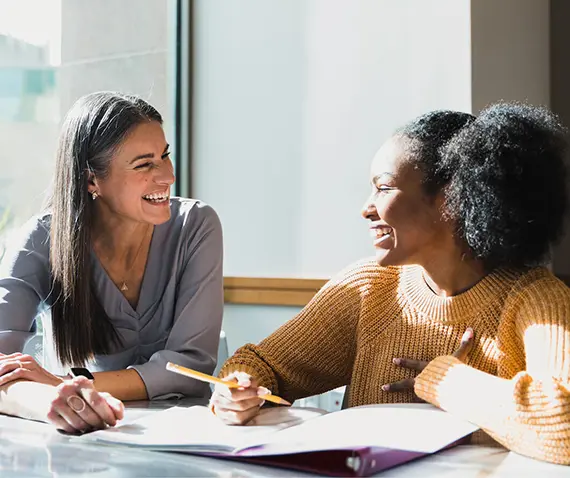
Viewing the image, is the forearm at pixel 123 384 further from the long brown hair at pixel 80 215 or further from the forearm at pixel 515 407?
the forearm at pixel 515 407

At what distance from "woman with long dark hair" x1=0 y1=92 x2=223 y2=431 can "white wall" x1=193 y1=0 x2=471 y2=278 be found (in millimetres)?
853

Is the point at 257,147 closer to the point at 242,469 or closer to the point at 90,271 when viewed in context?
the point at 90,271

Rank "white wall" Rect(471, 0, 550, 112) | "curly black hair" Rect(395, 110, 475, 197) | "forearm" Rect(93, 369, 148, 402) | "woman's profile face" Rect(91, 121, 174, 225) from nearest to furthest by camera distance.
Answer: "curly black hair" Rect(395, 110, 475, 197), "forearm" Rect(93, 369, 148, 402), "woman's profile face" Rect(91, 121, 174, 225), "white wall" Rect(471, 0, 550, 112)

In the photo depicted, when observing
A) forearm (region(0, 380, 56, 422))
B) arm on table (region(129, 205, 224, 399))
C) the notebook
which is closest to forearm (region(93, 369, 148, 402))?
arm on table (region(129, 205, 224, 399))

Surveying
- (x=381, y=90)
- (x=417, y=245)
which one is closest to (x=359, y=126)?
(x=381, y=90)

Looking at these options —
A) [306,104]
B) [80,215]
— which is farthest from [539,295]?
[306,104]

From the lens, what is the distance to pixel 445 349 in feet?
4.33

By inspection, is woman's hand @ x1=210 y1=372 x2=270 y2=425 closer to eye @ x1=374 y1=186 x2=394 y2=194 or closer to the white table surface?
the white table surface

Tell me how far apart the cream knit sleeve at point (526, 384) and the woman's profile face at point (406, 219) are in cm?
17

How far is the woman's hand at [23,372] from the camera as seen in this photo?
4.30ft

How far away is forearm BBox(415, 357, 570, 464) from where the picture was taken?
0.97 meters

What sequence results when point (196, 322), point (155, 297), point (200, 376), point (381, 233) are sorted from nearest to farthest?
1. point (200, 376)
2. point (381, 233)
3. point (196, 322)
4. point (155, 297)

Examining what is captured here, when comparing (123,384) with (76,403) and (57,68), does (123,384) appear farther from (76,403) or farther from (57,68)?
(57,68)

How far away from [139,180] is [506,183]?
0.82 metres
